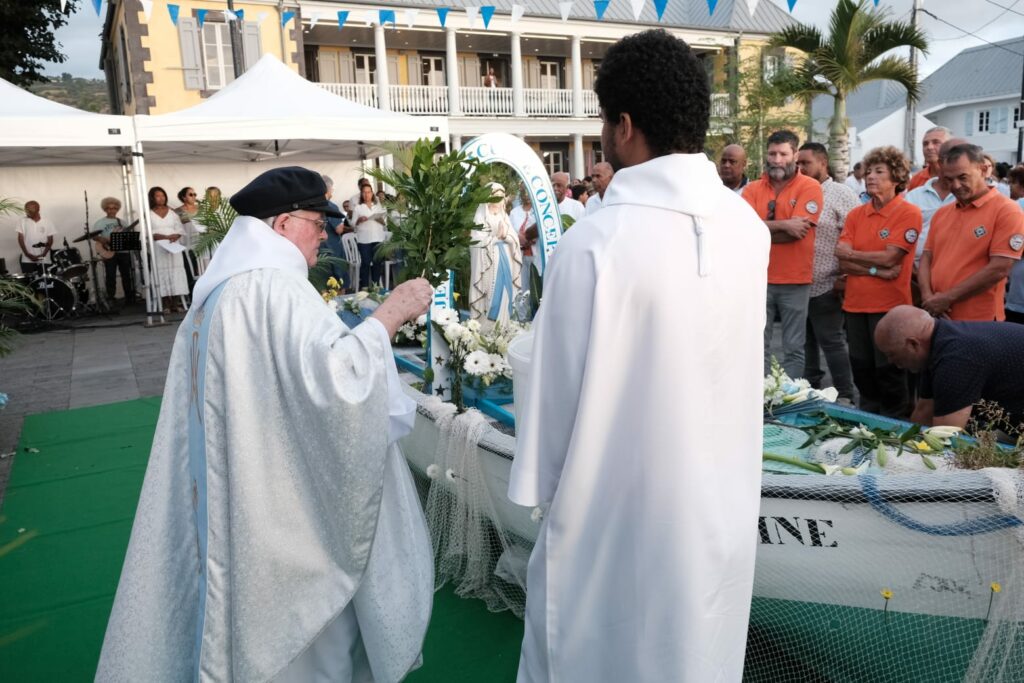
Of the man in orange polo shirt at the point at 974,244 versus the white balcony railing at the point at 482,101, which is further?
the white balcony railing at the point at 482,101

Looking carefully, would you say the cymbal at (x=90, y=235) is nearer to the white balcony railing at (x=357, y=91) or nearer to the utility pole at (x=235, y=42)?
the utility pole at (x=235, y=42)

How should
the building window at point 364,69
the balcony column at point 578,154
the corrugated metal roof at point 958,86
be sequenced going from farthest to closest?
the corrugated metal roof at point 958,86 < the balcony column at point 578,154 < the building window at point 364,69

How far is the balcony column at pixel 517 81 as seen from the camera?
947 inches

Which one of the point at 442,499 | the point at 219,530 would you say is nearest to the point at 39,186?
the point at 442,499

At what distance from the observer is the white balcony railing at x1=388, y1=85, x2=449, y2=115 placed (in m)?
23.8

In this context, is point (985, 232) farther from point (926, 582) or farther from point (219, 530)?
point (219, 530)

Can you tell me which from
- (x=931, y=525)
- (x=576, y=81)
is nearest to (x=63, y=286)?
(x=931, y=525)

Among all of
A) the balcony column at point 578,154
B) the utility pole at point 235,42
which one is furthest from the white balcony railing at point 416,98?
the utility pole at point 235,42

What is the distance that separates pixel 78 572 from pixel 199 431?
8.29 feet

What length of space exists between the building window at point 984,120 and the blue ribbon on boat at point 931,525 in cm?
4964

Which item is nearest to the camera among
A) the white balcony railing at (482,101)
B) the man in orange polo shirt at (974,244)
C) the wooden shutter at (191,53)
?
the man in orange polo shirt at (974,244)

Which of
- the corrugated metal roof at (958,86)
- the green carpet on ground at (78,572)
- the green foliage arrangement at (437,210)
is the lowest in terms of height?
the green carpet on ground at (78,572)

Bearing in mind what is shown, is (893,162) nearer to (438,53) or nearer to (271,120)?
(271,120)

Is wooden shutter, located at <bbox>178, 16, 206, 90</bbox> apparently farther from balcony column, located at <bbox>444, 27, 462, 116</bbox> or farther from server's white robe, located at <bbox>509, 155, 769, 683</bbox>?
server's white robe, located at <bbox>509, 155, 769, 683</bbox>
